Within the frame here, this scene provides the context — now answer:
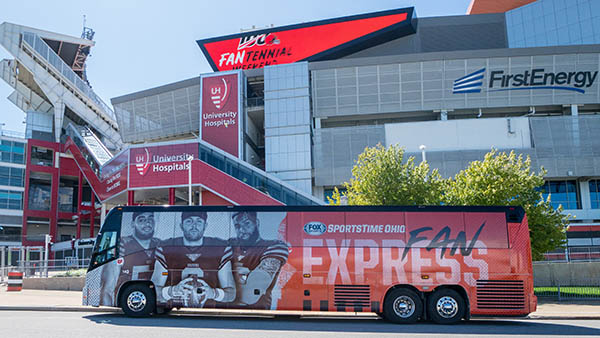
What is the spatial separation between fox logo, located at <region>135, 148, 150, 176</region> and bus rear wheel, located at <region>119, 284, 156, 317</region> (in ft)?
101

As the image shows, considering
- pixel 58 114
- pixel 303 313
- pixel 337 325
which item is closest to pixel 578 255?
pixel 303 313

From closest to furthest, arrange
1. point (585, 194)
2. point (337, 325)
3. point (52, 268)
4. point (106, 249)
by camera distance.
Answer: point (337, 325), point (106, 249), point (52, 268), point (585, 194)

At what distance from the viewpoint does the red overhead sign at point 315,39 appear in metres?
56.8

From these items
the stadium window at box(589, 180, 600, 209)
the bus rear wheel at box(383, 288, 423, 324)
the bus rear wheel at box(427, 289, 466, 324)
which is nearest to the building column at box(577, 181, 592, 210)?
the stadium window at box(589, 180, 600, 209)

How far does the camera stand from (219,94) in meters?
55.6

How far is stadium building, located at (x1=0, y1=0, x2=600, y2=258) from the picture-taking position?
52219 millimetres

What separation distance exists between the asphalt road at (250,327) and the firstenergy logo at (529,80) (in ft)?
136

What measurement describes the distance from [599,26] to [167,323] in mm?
60977

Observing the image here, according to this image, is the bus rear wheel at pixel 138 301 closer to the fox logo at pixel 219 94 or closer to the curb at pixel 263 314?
the curb at pixel 263 314

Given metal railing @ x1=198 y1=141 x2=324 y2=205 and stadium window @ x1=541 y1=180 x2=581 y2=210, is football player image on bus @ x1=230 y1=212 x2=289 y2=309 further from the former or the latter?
stadium window @ x1=541 y1=180 x2=581 y2=210

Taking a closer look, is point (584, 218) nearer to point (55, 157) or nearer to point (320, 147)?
point (320, 147)

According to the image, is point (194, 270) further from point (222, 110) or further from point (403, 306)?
point (222, 110)

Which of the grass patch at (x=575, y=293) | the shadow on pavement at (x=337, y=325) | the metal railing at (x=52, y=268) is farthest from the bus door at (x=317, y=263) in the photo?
the metal railing at (x=52, y=268)

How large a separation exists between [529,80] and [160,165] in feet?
127
